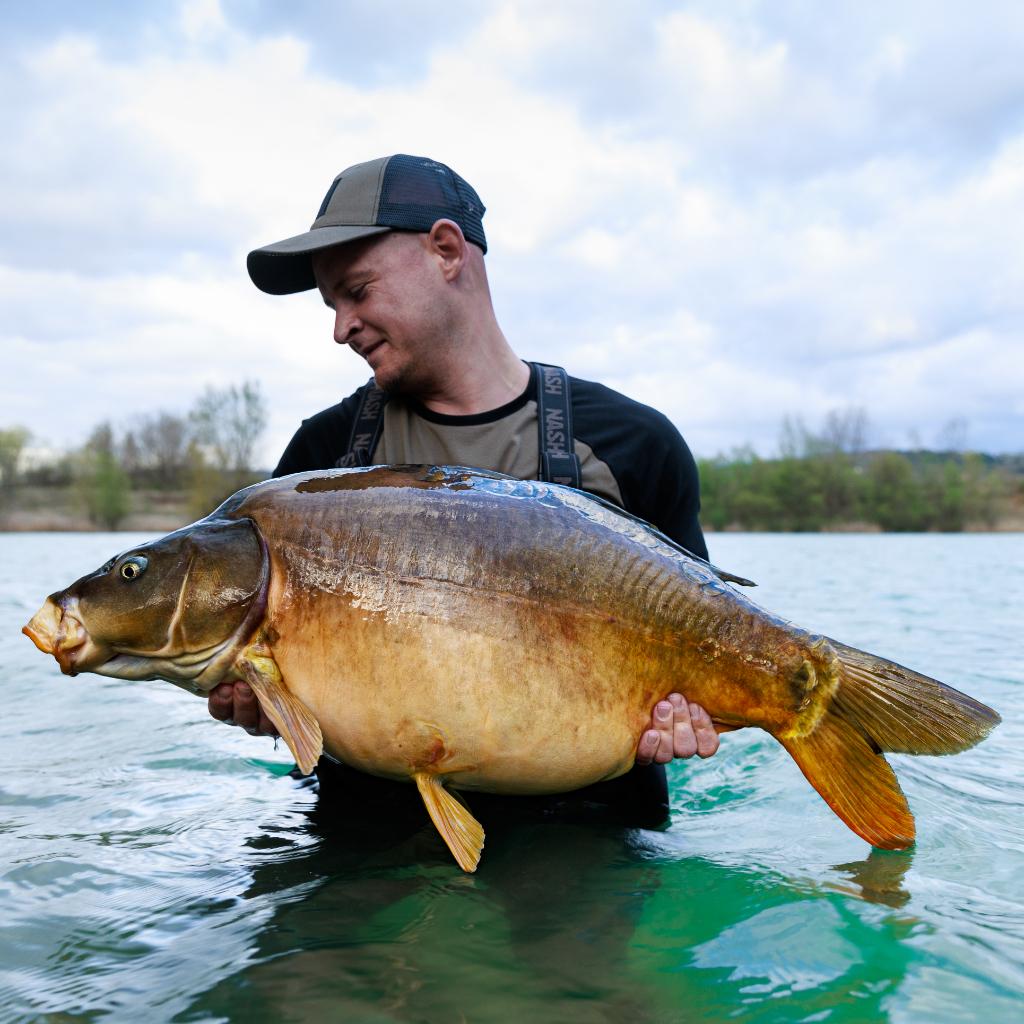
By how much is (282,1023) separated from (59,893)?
124 cm

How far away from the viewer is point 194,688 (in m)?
2.62

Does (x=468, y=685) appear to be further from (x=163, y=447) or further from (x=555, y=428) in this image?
(x=163, y=447)

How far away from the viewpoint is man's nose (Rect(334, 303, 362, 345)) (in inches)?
126

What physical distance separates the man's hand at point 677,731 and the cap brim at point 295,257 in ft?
5.69

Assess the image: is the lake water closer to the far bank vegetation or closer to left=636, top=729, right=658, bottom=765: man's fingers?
left=636, top=729, right=658, bottom=765: man's fingers

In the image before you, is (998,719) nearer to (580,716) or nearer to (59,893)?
(580,716)

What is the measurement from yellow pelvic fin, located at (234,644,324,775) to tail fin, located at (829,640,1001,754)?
1364mm

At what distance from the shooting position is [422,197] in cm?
317

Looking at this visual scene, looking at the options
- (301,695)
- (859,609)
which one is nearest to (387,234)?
(301,695)

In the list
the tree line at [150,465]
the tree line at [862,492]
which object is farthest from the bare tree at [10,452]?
the tree line at [862,492]

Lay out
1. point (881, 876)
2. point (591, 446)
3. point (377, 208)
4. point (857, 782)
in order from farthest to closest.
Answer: point (591, 446) < point (377, 208) < point (881, 876) < point (857, 782)

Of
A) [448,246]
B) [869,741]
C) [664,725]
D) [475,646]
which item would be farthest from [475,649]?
[448,246]

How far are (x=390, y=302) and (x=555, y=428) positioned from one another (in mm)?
695

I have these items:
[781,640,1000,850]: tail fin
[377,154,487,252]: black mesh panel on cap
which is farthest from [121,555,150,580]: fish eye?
[781,640,1000,850]: tail fin
